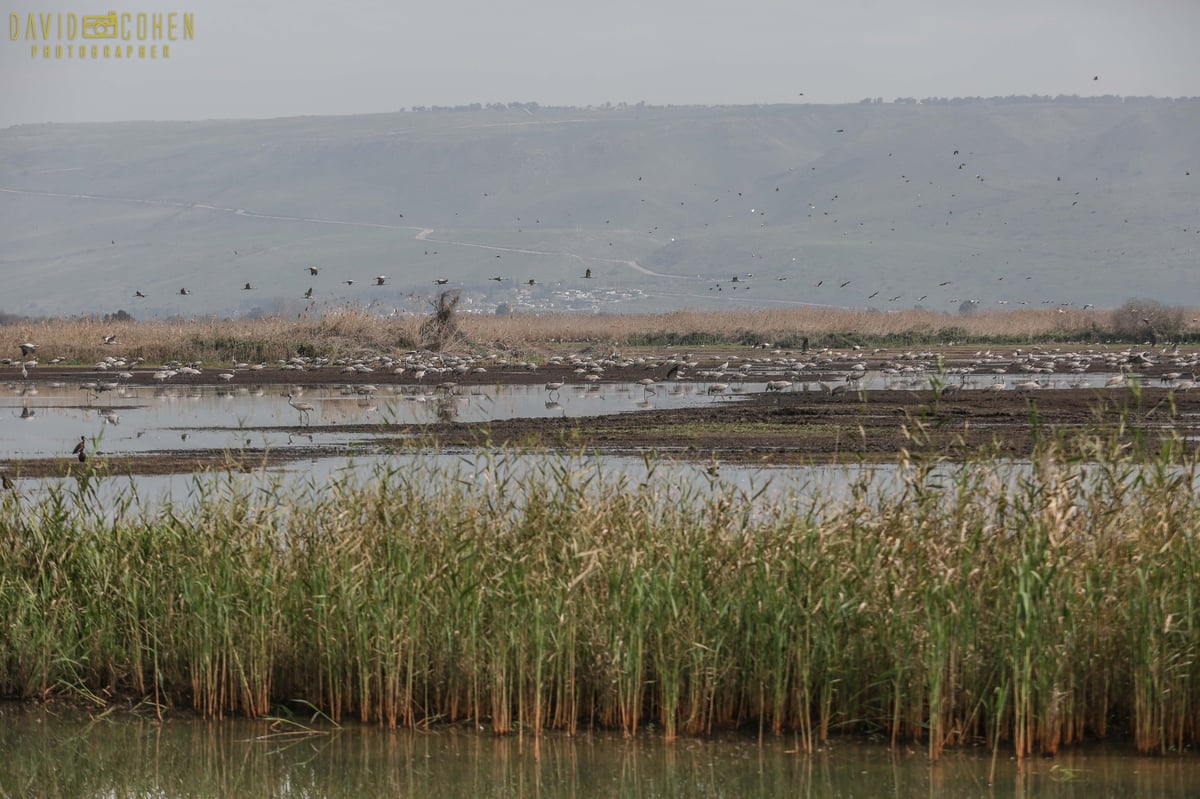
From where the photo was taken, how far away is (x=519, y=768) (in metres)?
10.0

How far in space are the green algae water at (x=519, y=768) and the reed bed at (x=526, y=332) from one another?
4431cm

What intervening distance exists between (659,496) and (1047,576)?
301cm

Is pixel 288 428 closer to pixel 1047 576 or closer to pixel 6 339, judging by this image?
pixel 1047 576

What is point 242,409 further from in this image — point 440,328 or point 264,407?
point 440,328

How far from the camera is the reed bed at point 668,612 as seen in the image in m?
9.96

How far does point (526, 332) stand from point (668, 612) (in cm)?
6073

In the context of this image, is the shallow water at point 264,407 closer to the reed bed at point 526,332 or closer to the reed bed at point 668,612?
the reed bed at point 526,332

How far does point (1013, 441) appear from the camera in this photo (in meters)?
24.8

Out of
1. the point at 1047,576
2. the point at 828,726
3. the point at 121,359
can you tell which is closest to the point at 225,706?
the point at 828,726

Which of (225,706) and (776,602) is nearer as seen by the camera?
(776,602)

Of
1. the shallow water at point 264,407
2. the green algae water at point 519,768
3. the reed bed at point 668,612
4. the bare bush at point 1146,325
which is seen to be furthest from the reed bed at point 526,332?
the green algae water at point 519,768

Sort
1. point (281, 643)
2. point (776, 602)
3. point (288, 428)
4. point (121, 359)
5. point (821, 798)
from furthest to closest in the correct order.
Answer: point (121, 359) → point (288, 428) → point (281, 643) → point (776, 602) → point (821, 798)

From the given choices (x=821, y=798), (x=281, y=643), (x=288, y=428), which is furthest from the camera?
(x=288, y=428)

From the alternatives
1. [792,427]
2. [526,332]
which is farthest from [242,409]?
[526,332]
